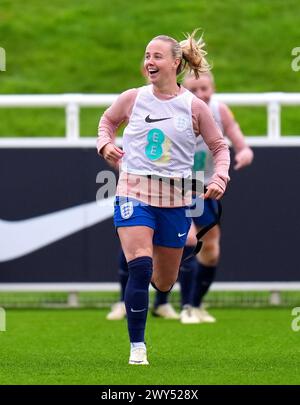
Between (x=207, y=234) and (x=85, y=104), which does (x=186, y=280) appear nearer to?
(x=207, y=234)

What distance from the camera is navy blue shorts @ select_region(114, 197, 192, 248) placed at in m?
8.57

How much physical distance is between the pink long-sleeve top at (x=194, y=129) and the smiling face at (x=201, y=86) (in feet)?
8.63

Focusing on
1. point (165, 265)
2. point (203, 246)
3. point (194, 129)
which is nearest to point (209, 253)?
point (203, 246)

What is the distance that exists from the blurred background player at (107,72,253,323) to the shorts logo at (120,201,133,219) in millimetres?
2769

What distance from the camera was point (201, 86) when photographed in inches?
454

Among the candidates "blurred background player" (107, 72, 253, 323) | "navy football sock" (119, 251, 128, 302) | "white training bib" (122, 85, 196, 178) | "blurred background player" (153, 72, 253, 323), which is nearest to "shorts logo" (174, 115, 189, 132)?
"white training bib" (122, 85, 196, 178)

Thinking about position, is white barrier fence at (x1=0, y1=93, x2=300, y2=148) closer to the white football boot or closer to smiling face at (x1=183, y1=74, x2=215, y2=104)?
smiling face at (x1=183, y1=74, x2=215, y2=104)

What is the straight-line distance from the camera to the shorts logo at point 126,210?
8.57 meters

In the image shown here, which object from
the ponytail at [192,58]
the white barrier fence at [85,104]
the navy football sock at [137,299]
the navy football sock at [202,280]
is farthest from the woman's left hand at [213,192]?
the white barrier fence at [85,104]

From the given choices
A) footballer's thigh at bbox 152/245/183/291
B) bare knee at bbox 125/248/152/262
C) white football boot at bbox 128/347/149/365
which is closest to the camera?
bare knee at bbox 125/248/152/262

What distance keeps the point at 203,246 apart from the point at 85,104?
2128mm

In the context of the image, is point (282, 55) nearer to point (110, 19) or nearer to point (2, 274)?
point (110, 19)

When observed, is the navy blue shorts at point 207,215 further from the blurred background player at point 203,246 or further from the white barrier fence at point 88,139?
the white barrier fence at point 88,139

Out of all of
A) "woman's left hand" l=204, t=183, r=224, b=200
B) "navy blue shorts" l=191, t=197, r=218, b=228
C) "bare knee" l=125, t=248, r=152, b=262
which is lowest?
"navy blue shorts" l=191, t=197, r=218, b=228
